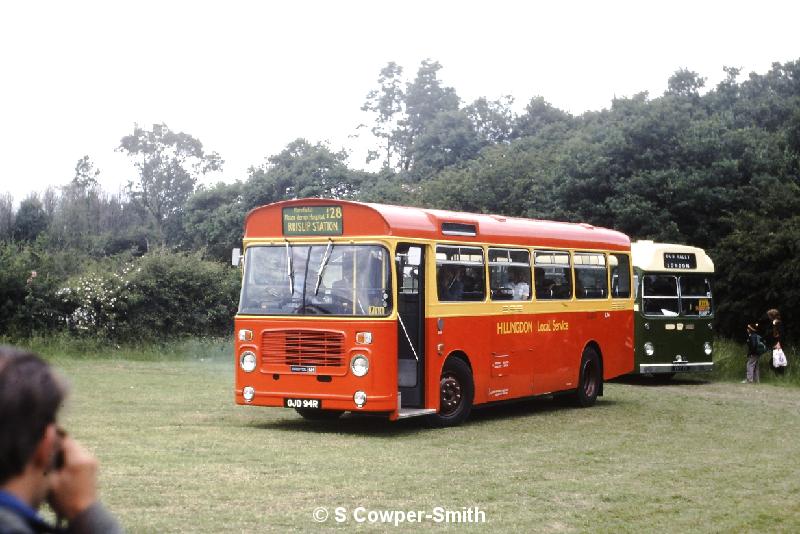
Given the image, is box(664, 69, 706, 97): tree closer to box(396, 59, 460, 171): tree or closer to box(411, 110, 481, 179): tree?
box(411, 110, 481, 179): tree

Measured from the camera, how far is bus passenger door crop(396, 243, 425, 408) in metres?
16.2

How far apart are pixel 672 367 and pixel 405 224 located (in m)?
12.7

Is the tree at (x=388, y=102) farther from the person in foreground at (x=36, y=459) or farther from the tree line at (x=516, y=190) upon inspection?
the person in foreground at (x=36, y=459)

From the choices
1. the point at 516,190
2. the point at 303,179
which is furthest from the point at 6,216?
the point at 516,190

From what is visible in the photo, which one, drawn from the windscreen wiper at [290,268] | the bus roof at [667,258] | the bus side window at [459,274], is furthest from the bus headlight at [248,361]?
the bus roof at [667,258]

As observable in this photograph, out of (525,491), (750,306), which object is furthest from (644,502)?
(750,306)

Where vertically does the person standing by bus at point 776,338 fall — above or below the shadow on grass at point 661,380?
above

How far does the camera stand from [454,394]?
17.0m

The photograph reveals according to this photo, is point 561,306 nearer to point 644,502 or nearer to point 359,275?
point 359,275

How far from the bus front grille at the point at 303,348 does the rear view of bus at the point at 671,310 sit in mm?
12542

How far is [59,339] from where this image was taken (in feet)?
100

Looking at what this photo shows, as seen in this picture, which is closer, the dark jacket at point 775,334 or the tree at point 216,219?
the dark jacket at point 775,334

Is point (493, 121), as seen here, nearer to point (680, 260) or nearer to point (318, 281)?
point (680, 260)

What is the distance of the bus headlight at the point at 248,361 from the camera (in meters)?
16.2
